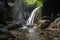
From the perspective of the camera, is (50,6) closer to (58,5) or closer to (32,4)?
(58,5)

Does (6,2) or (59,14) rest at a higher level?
(6,2)

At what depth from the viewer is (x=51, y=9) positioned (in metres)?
19.1

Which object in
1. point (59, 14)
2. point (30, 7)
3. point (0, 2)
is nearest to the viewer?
point (0, 2)

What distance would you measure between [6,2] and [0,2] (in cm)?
137

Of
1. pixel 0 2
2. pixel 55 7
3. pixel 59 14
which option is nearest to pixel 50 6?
pixel 55 7

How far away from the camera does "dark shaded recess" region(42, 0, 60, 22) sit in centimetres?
1841

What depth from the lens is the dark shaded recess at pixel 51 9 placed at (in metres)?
18.4

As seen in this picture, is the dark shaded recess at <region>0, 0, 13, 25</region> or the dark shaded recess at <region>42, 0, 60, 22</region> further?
the dark shaded recess at <region>42, 0, 60, 22</region>

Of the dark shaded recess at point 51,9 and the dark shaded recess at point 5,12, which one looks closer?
the dark shaded recess at point 5,12

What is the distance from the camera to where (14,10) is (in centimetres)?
1755

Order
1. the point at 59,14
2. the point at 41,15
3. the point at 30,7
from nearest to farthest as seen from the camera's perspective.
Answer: the point at 59,14, the point at 41,15, the point at 30,7

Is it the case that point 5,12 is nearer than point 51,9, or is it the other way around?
point 5,12

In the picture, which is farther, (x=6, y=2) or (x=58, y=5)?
(x=58, y=5)

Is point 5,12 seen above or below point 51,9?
above
